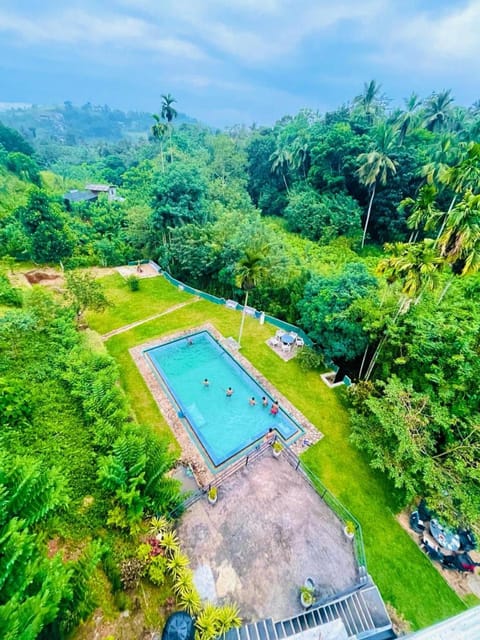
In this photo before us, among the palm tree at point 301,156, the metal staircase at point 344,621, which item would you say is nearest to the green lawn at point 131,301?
the metal staircase at point 344,621

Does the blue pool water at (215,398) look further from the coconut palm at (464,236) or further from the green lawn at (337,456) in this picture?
the coconut palm at (464,236)

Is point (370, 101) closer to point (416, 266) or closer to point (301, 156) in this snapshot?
point (301, 156)

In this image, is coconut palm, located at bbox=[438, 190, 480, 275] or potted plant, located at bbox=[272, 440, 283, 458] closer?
coconut palm, located at bbox=[438, 190, 480, 275]

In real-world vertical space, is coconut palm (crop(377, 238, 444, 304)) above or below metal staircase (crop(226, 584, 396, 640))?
above

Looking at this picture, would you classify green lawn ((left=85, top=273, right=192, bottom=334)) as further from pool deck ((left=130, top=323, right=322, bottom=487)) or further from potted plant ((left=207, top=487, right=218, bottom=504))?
potted plant ((left=207, top=487, right=218, bottom=504))

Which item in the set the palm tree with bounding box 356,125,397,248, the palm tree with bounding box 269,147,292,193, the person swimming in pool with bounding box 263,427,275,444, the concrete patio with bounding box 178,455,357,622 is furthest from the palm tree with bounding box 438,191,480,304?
the palm tree with bounding box 269,147,292,193

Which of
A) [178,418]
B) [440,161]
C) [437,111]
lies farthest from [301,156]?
[178,418]
